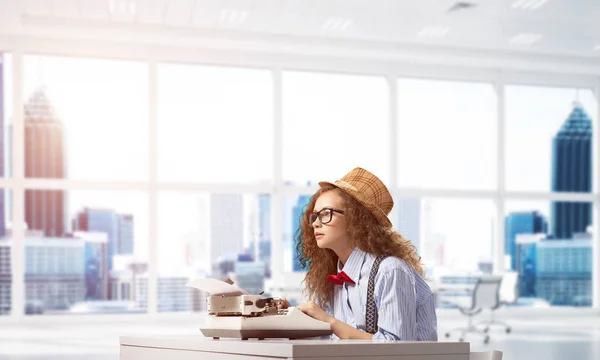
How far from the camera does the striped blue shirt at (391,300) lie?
2170mm

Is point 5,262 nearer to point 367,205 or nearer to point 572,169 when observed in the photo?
point 572,169

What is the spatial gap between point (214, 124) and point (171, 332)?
378 cm

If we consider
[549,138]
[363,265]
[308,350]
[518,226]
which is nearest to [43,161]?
[518,226]

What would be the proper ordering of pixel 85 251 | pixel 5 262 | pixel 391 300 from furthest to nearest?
pixel 85 251 → pixel 5 262 → pixel 391 300

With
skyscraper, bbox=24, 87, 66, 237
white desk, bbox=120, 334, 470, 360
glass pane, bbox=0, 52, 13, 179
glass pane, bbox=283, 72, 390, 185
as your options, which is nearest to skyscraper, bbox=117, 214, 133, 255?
skyscraper, bbox=24, 87, 66, 237

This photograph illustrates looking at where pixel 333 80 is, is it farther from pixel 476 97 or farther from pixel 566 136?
pixel 566 136

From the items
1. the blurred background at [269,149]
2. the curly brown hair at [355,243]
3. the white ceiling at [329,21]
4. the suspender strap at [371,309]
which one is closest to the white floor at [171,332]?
the blurred background at [269,149]

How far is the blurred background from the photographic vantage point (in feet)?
37.1

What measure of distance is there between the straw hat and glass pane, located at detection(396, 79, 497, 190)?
11.0 meters

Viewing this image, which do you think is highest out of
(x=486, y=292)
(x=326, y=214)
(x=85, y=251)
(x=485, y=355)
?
(x=326, y=214)

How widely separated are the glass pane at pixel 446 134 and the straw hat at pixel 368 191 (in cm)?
1100

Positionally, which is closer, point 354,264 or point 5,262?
point 354,264

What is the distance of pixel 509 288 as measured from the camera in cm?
1124

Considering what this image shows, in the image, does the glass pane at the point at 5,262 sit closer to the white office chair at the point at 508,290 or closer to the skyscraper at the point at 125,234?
the skyscraper at the point at 125,234
